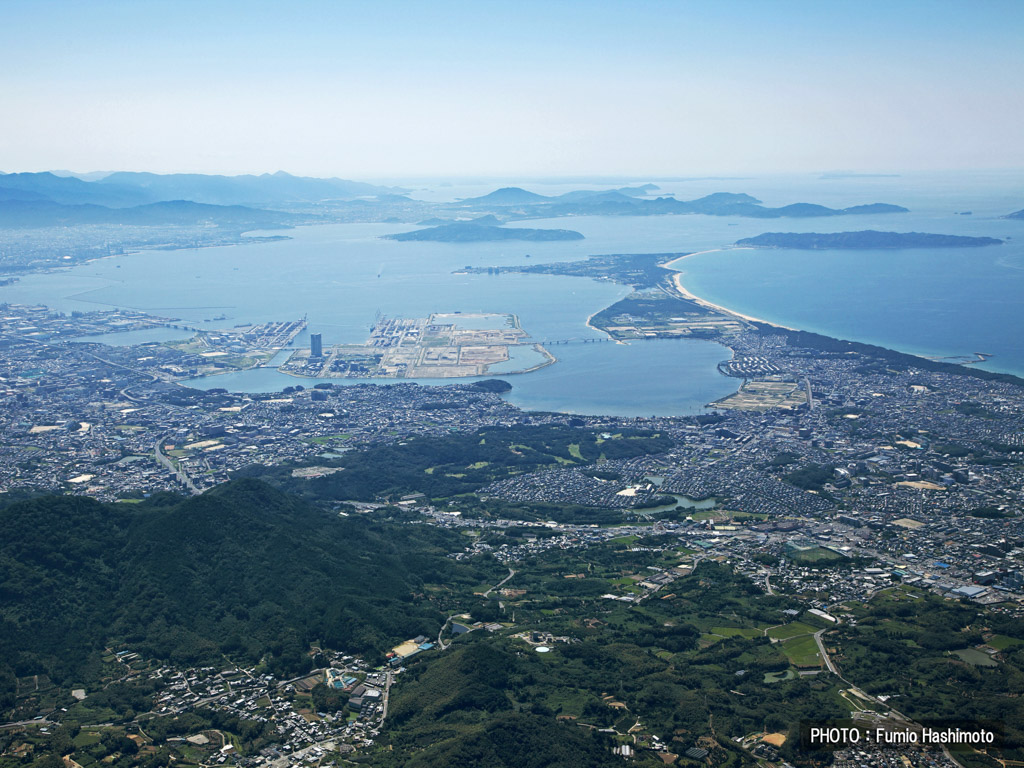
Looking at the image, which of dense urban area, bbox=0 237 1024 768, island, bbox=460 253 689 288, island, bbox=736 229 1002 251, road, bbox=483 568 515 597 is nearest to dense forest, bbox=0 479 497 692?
dense urban area, bbox=0 237 1024 768

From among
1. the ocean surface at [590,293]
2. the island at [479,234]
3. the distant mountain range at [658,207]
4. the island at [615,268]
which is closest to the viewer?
the ocean surface at [590,293]

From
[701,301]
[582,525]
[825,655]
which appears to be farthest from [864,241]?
[825,655]

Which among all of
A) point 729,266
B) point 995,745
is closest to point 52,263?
point 729,266

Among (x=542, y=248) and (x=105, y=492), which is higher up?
(x=542, y=248)

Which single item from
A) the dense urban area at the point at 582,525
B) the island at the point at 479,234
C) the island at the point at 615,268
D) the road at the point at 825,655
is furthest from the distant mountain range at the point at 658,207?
the road at the point at 825,655

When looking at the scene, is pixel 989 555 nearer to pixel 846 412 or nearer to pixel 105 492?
pixel 846 412

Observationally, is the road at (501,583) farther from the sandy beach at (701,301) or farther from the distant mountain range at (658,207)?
the distant mountain range at (658,207)

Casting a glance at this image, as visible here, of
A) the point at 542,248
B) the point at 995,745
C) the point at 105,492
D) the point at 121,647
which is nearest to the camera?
the point at 995,745
